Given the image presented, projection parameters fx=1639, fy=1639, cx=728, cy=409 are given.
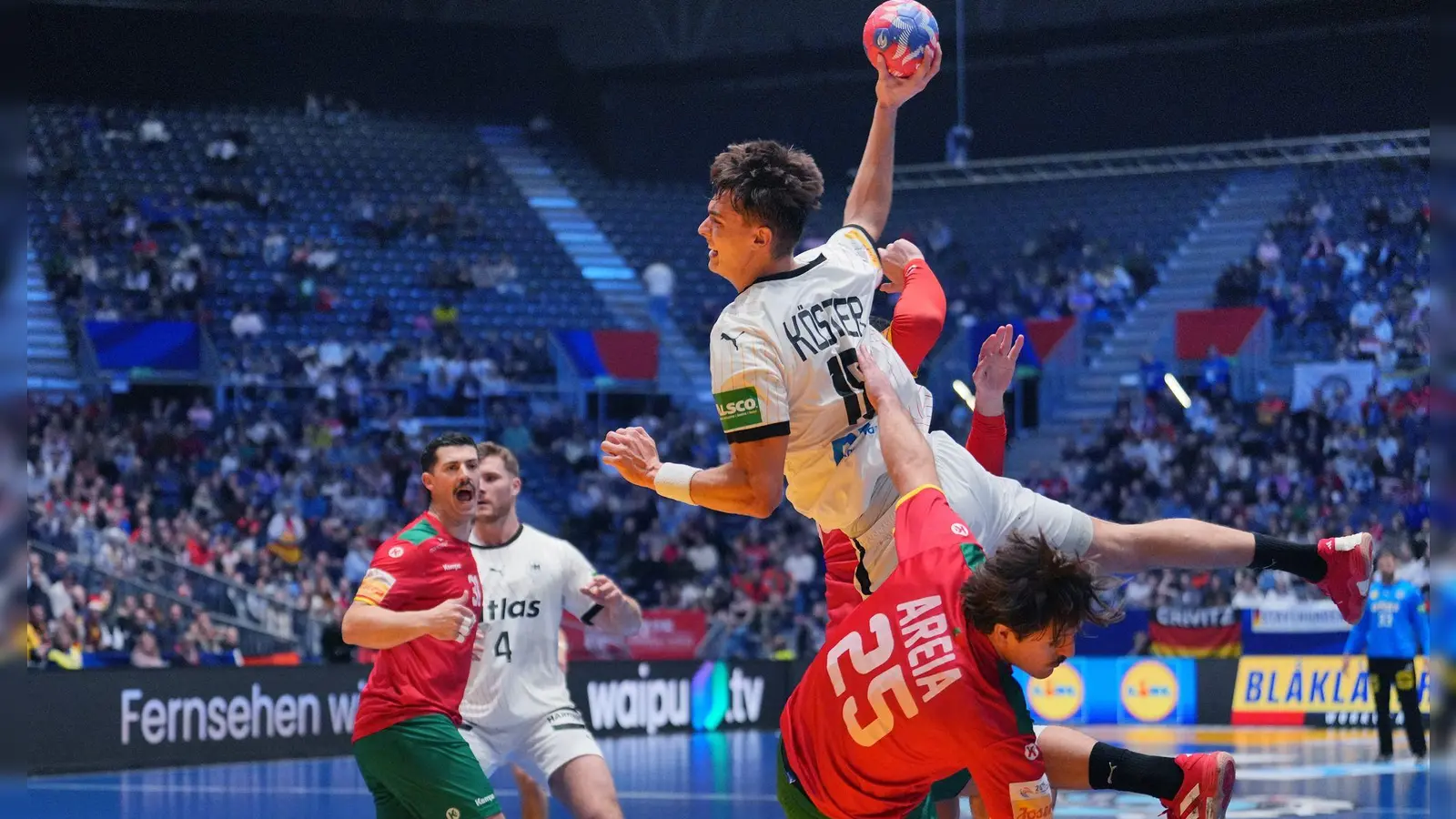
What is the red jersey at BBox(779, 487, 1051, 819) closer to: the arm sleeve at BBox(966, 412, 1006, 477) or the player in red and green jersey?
the arm sleeve at BBox(966, 412, 1006, 477)

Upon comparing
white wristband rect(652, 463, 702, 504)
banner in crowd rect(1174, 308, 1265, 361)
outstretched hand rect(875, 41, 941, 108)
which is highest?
banner in crowd rect(1174, 308, 1265, 361)

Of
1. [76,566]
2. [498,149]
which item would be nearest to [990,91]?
[498,149]

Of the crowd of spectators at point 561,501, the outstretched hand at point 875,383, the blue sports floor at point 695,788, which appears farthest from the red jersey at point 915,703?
the crowd of spectators at point 561,501

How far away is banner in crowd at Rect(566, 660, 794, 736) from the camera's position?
65.9 ft

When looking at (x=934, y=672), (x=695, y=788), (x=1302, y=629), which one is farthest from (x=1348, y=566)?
(x=1302, y=629)

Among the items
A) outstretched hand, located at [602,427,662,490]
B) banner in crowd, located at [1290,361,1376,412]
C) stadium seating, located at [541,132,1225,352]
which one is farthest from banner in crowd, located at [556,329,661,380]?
outstretched hand, located at [602,427,662,490]

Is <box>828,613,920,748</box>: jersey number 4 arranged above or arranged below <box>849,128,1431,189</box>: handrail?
below

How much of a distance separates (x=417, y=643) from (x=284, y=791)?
7407mm

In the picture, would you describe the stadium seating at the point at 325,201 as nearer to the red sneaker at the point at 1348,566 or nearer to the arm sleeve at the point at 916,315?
the arm sleeve at the point at 916,315

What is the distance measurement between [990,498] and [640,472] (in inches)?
50.8

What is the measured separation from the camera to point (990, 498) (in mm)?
5922

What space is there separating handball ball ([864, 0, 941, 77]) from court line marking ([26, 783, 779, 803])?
26.6 feet

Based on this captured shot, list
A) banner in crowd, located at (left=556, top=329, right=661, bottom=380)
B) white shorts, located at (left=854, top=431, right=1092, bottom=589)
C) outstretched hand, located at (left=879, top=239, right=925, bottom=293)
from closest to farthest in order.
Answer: white shorts, located at (left=854, top=431, right=1092, bottom=589) < outstretched hand, located at (left=879, top=239, right=925, bottom=293) < banner in crowd, located at (left=556, top=329, right=661, bottom=380)

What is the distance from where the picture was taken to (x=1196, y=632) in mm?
22766
